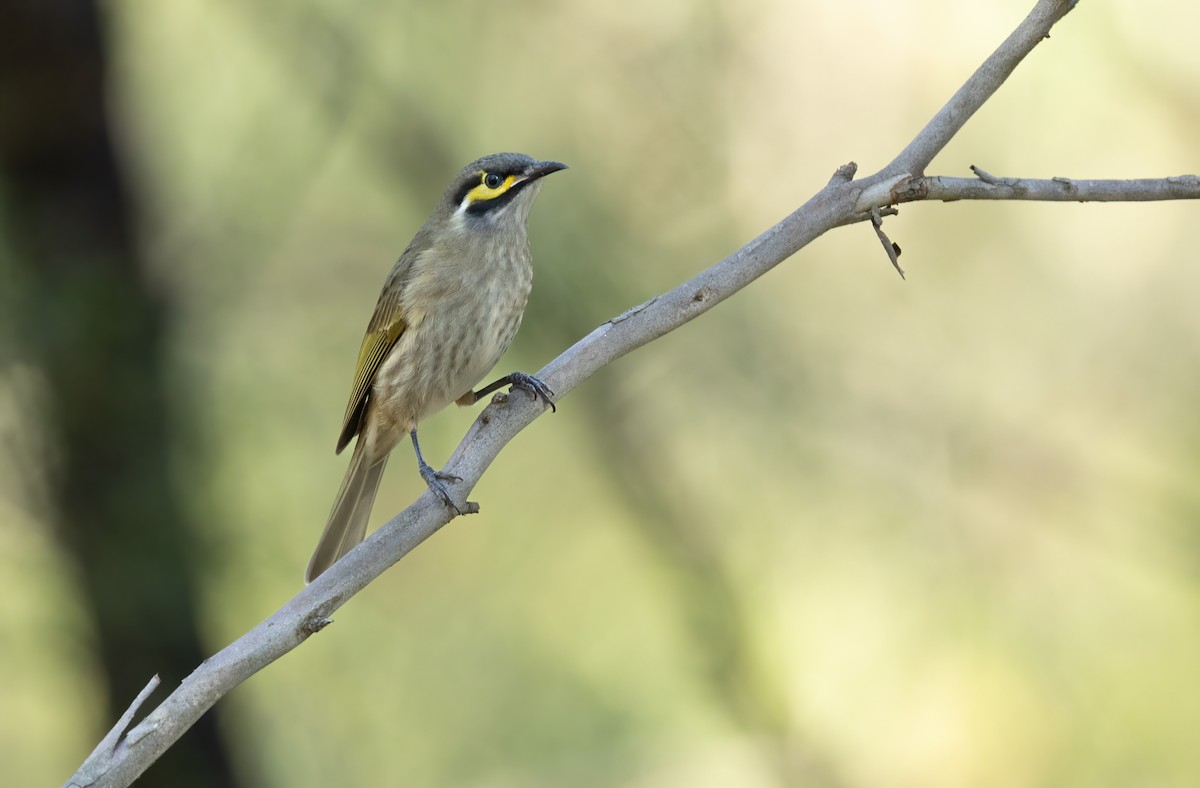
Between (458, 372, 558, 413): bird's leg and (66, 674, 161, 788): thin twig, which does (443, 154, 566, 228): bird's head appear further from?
(66, 674, 161, 788): thin twig

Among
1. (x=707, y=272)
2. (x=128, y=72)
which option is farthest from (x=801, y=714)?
(x=128, y=72)

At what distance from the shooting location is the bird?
4.83 m

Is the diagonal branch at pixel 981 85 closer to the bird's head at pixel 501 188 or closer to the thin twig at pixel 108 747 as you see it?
the thin twig at pixel 108 747

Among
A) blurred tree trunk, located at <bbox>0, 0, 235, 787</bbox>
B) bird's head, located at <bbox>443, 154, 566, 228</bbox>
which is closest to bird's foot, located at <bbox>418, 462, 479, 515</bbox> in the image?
bird's head, located at <bbox>443, 154, 566, 228</bbox>

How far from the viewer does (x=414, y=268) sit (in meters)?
5.04

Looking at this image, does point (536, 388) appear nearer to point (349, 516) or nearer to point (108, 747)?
point (108, 747)

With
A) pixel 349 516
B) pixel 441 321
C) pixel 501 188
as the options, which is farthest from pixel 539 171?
pixel 349 516

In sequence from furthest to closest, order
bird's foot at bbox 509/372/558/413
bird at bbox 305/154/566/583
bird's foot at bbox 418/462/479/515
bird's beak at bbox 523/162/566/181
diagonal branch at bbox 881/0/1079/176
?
1. bird's beak at bbox 523/162/566/181
2. bird at bbox 305/154/566/583
3. bird's foot at bbox 509/372/558/413
4. bird's foot at bbox 418/462/479/515
5. diagonal branch at bbox 881/0/1079/176

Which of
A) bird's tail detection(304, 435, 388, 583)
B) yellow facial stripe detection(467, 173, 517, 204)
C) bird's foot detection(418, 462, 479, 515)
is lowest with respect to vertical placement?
bird's foot detection(418, 462, 479, 515)

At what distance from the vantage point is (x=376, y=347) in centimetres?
514

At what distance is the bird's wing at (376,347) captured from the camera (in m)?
5.04

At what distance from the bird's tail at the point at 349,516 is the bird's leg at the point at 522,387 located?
19.4 inches

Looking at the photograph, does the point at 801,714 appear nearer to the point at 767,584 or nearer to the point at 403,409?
the point at 767,584

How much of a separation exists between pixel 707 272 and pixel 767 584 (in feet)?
18.3
